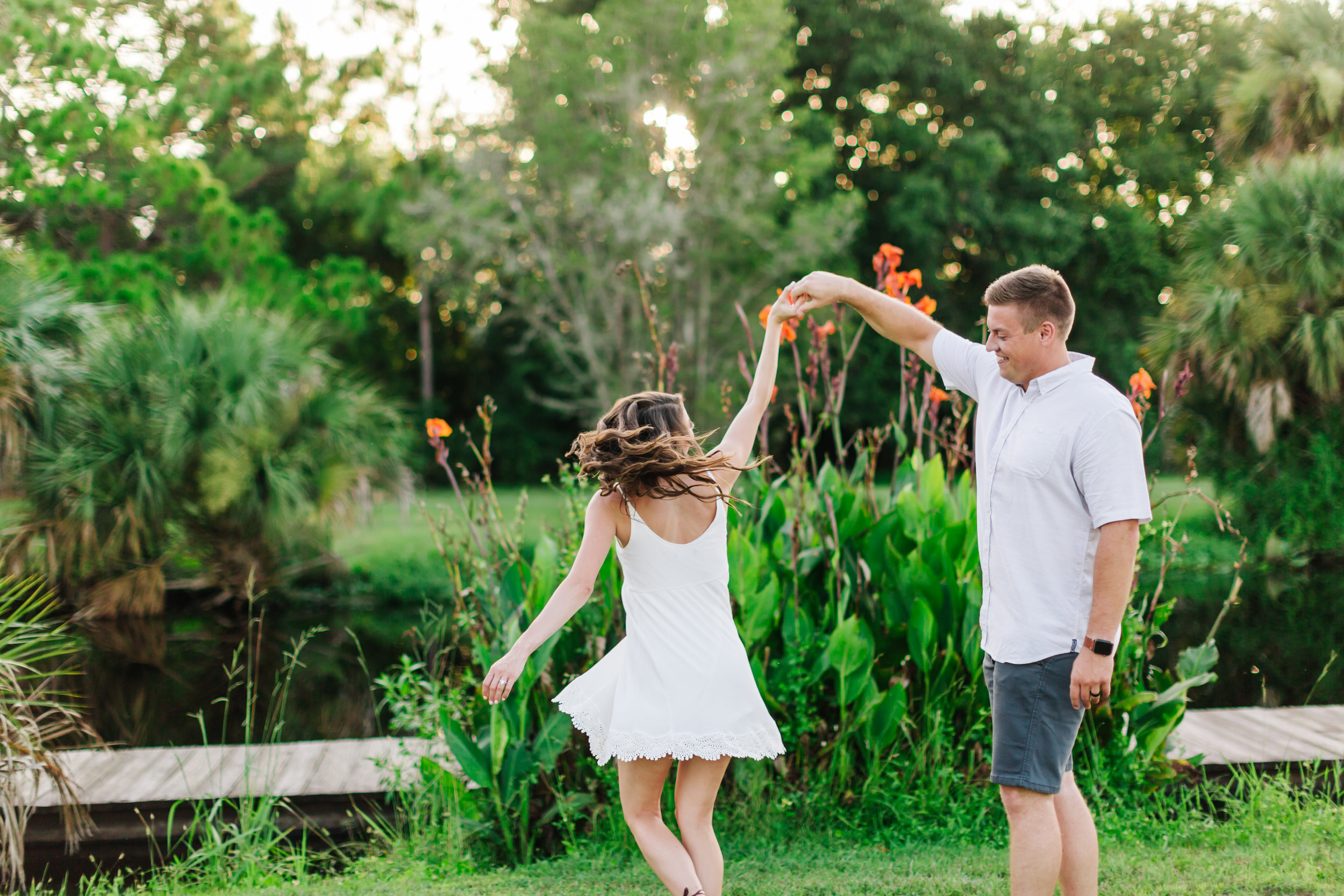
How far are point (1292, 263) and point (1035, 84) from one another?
13321 millimetres

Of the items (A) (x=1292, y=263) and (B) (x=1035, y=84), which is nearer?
(A) (x=1292, y=263)

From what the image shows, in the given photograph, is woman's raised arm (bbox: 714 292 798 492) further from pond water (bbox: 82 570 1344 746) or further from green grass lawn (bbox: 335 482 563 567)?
green grass lawn (bbox: 335 482 563 567)

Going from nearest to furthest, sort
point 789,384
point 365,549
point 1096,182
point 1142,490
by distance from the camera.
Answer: point 1142,490 < point 365,549 < point 789,384 < point 1096,182

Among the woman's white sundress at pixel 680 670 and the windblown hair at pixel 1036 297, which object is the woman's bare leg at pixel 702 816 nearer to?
the woman's white sundress at pixel 680 670

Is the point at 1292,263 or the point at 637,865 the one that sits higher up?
the point at 1292,263

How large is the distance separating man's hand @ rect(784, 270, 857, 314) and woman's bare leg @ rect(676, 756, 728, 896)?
48.5 inches

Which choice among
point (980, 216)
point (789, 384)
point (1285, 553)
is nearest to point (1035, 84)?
point (980, 216)

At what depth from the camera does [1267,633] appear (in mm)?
7508

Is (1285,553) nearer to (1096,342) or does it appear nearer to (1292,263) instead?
(1292,263)

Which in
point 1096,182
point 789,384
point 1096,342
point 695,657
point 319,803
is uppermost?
point 1096,182

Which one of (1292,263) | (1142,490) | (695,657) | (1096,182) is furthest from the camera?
(1096,182)

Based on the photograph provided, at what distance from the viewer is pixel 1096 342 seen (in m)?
23.0

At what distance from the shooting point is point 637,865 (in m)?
3.11

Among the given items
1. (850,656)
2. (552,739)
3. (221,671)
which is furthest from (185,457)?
(850,656)
